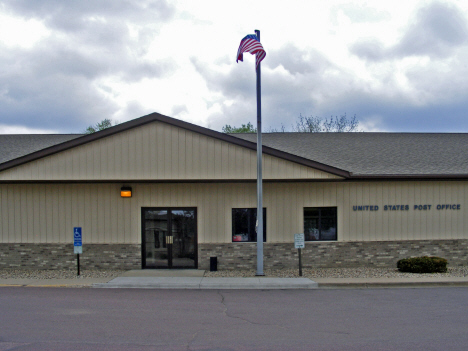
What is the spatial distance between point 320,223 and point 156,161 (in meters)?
6.64

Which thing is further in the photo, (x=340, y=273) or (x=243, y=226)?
(x=243, y=226)

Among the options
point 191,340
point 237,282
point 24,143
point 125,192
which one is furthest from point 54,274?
point 24,143

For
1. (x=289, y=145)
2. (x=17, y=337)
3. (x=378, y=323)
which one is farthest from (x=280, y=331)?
(x=289, y=145)

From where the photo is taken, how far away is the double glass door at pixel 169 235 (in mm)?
15320

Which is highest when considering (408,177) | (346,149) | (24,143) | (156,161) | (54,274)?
(24,143)

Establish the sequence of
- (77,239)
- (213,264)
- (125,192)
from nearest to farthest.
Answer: (77,239)
(213,264)
(125,192)

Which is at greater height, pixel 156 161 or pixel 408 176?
pixel 156 161

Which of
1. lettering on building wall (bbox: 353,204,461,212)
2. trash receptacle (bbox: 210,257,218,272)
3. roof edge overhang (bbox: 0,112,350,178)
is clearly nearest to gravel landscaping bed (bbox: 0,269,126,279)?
trash receptacle (bbox: 210,257,218,272)

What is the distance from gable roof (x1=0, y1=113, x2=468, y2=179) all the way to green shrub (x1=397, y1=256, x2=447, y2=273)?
316 centimetres

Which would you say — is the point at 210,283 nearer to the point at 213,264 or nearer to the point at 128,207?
the point at 213,264

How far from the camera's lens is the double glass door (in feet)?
50.3

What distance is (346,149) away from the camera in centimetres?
1955

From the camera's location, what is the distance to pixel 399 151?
63.4 ft

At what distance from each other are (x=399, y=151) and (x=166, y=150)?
11.3 metres
